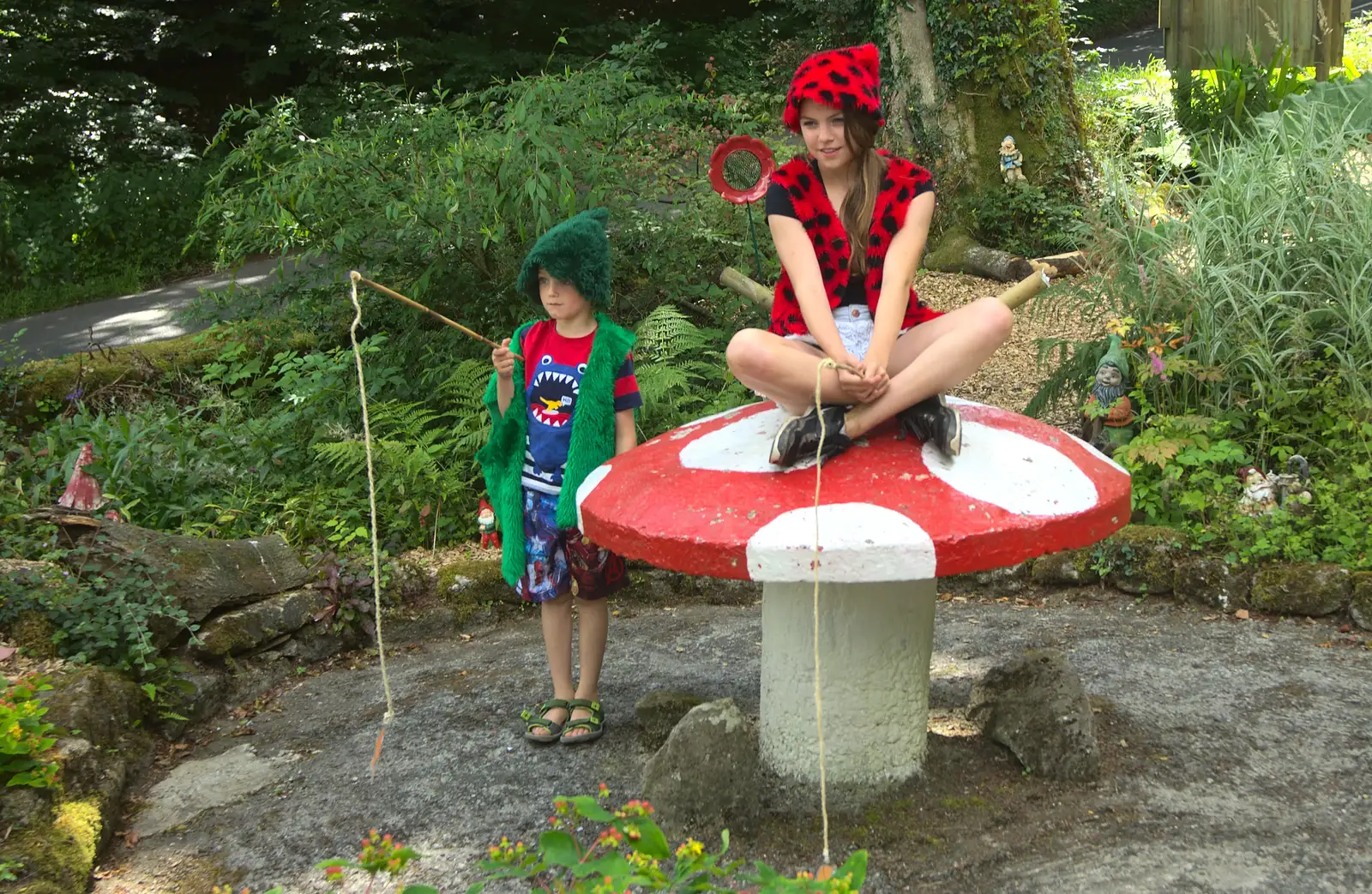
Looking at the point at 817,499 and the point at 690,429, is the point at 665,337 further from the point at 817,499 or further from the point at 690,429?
the point at 817,499

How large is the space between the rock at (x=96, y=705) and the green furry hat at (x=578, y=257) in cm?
162

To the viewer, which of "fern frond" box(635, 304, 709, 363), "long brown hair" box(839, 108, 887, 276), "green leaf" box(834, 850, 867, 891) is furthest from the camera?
"fern frond" box(635, 304, 709, 363)

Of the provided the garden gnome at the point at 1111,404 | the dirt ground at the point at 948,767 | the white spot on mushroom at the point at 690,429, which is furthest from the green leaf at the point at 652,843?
the garden gnome at the point at 1111,404

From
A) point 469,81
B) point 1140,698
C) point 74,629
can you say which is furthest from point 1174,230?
point 469,81

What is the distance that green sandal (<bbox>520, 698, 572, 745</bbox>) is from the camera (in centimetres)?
333

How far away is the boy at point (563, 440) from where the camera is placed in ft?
10.4

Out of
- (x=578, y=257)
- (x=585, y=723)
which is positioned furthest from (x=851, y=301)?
(x=585, y=723)

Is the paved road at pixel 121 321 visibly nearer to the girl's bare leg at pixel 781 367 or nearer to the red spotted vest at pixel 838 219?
the red spotted vest at pixel 838 219

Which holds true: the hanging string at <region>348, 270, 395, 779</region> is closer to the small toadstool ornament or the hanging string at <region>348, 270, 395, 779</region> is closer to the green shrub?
the green shrub

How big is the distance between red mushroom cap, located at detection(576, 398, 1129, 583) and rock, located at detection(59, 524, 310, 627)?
5.65ft

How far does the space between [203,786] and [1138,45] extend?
17067 mm

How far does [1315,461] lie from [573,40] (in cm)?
893

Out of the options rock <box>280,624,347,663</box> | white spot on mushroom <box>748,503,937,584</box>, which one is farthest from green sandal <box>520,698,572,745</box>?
white spot on mushroom <box>748,503,937,584</box>

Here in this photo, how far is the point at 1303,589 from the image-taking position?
158 inches
